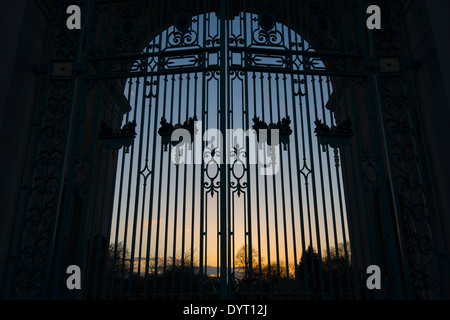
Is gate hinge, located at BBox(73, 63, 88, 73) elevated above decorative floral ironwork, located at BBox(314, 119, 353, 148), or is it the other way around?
gate hinge, located at BBox(73, 63, 88, 73)

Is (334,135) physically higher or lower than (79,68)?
lower

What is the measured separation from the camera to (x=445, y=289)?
443 centimetres

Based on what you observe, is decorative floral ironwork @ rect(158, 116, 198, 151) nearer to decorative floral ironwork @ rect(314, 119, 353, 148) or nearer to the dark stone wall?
decorative floral ironwork @ rect(314, 119, 353, 148)

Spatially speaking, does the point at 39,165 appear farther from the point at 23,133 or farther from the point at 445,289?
the point at 445,289

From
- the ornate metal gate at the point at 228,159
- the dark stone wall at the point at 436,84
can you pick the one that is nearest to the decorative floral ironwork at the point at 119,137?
the ornate metal gate at the point at 228,159

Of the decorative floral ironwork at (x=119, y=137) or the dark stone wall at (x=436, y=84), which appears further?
the decorative floral ironwork at (x=119, y=137)

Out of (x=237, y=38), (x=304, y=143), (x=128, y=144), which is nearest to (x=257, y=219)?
(x=304, y=143)

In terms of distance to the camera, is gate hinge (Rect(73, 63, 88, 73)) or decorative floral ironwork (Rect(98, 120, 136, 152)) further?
gate hinge (Rect(73, 63, 88, 73))

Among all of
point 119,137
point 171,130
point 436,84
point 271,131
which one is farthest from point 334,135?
point 119,137

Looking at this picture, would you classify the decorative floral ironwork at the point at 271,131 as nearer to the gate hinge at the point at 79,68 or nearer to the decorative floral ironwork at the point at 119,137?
the decorative floral ironwork at the point at 119,137

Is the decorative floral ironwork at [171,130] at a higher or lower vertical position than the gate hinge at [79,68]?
lower

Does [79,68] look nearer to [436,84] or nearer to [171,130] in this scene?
[171,130]

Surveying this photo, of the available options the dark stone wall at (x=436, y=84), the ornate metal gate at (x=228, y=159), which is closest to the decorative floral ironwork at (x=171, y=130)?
the ornate metal gate at (x=228, y=159)

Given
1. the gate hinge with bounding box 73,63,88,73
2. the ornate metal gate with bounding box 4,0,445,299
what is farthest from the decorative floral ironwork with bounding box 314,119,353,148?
the gate hinge with bounding box 73,63,88,73
